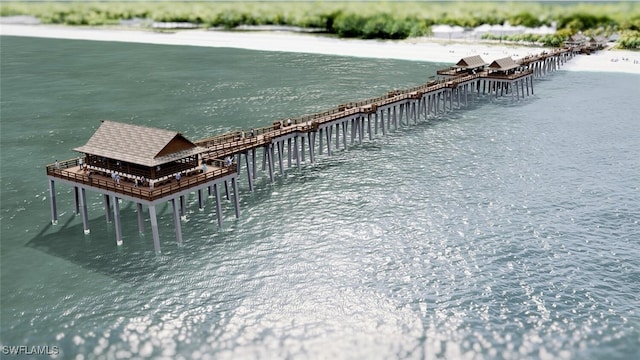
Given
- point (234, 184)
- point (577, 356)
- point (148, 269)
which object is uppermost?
point (234, 184)

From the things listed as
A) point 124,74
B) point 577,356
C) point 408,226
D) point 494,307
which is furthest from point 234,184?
point 124,74

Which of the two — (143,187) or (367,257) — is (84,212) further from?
(367,257)

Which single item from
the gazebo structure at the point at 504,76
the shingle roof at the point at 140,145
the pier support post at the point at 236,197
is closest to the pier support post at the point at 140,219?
the shingle roof at the point at 140,145

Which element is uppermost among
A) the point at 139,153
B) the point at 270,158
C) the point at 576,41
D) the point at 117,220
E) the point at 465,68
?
the point at 576,41

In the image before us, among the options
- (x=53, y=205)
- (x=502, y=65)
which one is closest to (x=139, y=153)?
(x=53, y=205)

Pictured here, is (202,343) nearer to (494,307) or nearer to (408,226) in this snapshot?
(494,307)

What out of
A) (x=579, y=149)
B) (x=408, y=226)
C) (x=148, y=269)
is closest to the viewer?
(x=148, y=269)

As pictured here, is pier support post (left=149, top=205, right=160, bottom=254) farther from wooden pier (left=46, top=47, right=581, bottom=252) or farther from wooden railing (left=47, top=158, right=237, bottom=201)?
wooden railing (left=47, top=158, right=237, bottom=201)
